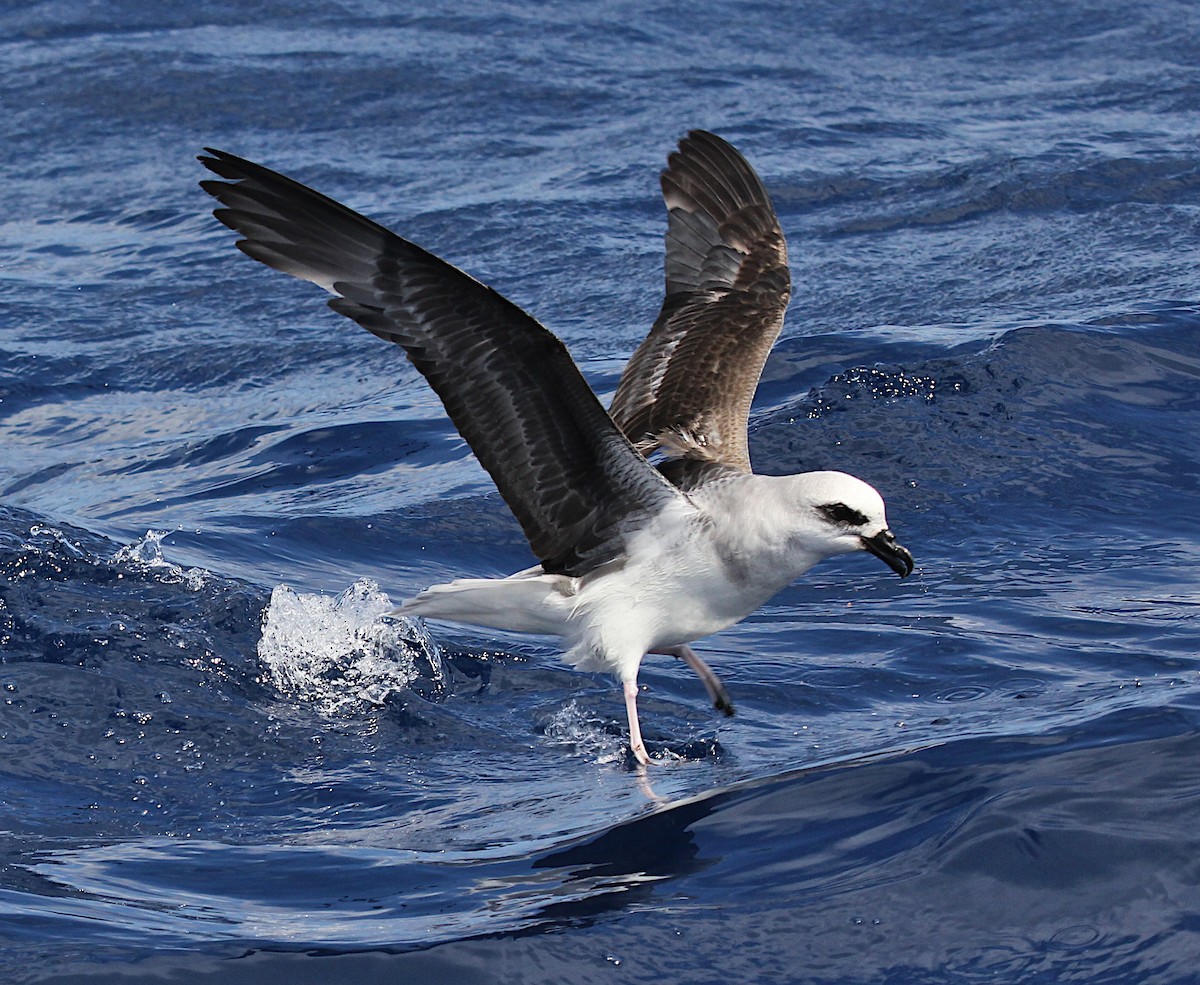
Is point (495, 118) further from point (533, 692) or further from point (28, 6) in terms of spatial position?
point (533, 692)

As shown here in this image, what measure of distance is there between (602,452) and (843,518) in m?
0.87

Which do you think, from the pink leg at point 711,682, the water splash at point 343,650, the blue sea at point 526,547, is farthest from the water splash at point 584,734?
the water splash at point 343,650

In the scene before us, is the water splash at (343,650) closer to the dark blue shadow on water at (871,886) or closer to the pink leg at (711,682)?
the pink leg at (711,682)

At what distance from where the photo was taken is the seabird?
5.41 m

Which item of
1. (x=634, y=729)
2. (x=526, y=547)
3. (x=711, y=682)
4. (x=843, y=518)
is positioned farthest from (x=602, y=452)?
(x=526, y=547)

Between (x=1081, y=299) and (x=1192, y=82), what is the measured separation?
19.7 ft

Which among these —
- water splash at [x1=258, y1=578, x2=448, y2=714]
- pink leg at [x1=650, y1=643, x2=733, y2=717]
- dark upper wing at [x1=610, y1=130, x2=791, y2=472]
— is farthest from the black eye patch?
water splash at [x1=258, y1=578, x2=448, y2=714]

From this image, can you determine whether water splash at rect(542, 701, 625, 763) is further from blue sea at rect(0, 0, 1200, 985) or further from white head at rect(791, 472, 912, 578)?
white head at rect(791, 472, 912, 578)

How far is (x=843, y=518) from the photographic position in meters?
5.87

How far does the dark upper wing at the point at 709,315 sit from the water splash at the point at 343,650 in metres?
1.29

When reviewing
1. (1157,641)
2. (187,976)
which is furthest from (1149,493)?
(187,976)

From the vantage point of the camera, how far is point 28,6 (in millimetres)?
19359

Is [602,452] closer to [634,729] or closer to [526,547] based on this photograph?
[634,729]

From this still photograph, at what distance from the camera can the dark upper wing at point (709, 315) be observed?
7.01 meters
